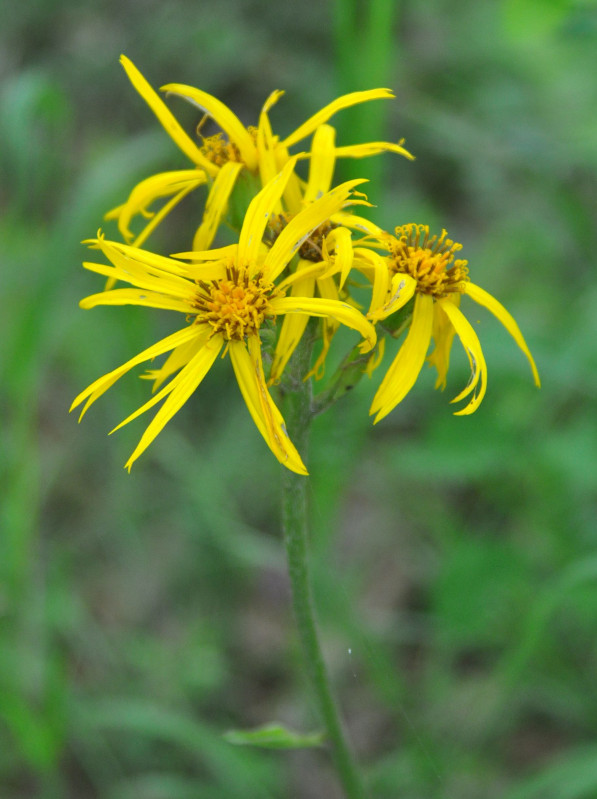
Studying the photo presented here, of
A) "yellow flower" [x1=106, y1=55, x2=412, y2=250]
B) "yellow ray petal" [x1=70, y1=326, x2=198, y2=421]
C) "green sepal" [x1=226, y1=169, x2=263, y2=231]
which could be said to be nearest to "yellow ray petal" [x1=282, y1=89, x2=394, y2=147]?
"yellow flower" [x1=106, y1=55, x2=412, y2=250]

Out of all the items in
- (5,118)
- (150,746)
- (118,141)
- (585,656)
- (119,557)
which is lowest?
(150,746)

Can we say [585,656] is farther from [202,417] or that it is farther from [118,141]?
[118,141]

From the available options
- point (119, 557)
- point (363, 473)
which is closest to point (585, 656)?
point (363, 473)

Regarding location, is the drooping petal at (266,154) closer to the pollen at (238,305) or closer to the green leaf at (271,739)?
the pollen at (238,305)

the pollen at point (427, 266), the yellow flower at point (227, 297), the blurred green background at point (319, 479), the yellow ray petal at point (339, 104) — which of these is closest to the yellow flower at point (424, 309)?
the pollen at point (427, 266)

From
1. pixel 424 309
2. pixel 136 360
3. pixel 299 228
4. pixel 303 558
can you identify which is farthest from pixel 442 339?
pixel 136 360

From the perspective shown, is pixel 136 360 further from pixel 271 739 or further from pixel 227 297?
pixel 271 739

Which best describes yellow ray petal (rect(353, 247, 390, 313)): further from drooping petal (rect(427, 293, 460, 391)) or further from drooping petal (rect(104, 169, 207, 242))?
drooping petal (rect(104, 169, 207, 242))
